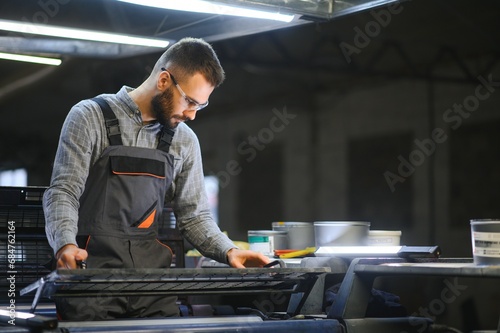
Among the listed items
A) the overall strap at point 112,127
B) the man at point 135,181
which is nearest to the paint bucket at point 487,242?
the man at point 135,181

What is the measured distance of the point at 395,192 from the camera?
622cm

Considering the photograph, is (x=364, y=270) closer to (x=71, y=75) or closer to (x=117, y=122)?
(x=117, y=122)

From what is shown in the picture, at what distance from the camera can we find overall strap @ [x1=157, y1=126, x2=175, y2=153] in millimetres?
2439

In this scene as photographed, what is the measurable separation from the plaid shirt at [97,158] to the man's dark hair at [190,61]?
174 millimetres

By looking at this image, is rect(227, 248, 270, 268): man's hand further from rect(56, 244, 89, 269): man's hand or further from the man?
rect(56, 244, 89, 269): man's hand

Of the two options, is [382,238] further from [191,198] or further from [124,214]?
[124,214]

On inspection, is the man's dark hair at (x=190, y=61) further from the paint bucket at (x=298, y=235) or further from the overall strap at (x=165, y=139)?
the paint bucket at (x=298, y=235)

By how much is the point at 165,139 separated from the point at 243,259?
0.47m

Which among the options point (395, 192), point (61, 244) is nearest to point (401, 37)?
point (395, 192)

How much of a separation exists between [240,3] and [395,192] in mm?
3611

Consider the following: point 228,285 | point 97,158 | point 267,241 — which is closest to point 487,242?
point 228,285

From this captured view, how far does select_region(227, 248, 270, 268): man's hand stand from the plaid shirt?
46mm

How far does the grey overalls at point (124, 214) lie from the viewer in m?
2.21

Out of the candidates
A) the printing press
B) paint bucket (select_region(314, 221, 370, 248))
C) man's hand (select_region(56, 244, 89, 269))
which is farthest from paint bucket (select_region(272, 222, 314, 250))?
man's hand (select_region(56, 244, 89, 269))
